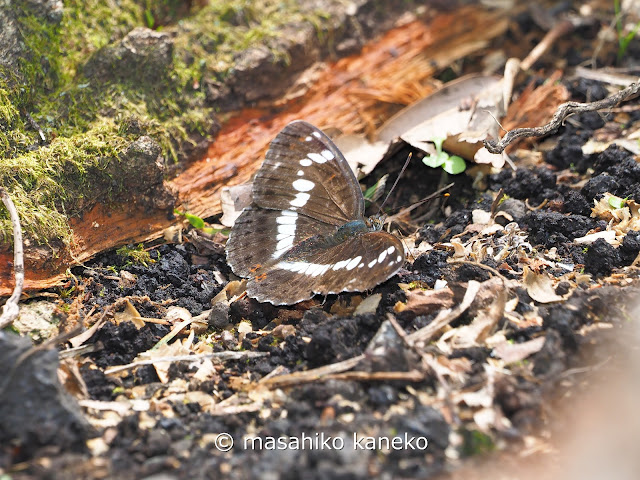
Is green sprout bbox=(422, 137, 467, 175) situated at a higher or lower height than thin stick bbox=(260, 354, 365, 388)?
higher

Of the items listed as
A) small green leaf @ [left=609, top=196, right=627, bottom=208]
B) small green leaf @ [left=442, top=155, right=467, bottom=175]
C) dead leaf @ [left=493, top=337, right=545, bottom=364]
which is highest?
small green leaf @ [left=442, top=155, right=467, bottom=175]

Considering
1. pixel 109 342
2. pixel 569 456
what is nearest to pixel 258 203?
pixel 109 342

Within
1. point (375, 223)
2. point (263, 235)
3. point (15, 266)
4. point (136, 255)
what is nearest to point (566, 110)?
point (375, 223)

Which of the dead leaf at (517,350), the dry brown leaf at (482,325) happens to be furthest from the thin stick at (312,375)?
the dead leaf at (517,350)

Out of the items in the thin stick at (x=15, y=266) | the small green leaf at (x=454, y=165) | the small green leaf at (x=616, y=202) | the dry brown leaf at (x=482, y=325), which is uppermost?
the thin stick at (x=15, y=266)

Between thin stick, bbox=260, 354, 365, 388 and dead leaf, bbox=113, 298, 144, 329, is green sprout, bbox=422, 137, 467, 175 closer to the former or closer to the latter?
thin stick, bbox=260, 354, 365, 388

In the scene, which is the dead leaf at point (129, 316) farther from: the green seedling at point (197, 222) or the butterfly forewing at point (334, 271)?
the green seedling at point (197, 222)

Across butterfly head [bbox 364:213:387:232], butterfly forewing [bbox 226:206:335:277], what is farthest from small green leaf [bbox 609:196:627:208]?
butterfly forewing [bbox 226:206:335:277]

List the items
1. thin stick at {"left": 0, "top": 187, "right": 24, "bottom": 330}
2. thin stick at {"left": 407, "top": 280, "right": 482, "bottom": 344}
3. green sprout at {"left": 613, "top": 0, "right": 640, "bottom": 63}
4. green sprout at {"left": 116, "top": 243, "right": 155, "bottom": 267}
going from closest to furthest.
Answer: thin stick at {"left": 407, "top": 280, "right": 482, "bottom": 344}, thin stick at {"left": 0, "top": 187, "right": 24, "bottom": 330}, green sprout at {"left": 116, "top": 243, "right": 155, "bottom": 267}, green sprout at {"left": 613, "top": 0, "right": 640, "bottom": 63}

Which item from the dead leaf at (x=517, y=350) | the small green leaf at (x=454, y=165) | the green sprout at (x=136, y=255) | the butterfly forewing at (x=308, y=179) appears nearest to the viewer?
the dead leaf at (x=517, y=350)
